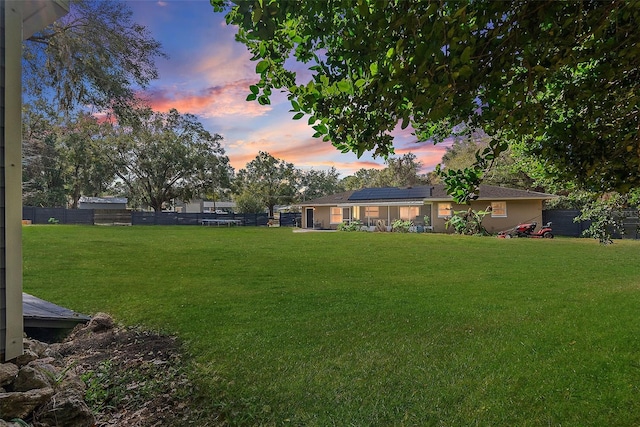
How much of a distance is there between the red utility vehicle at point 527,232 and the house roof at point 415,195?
197 cm

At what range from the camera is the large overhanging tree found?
1857mm

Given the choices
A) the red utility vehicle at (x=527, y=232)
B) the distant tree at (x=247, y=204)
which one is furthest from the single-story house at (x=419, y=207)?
the distant tree at (x=247, y=204)

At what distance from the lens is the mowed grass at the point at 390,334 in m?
2.67

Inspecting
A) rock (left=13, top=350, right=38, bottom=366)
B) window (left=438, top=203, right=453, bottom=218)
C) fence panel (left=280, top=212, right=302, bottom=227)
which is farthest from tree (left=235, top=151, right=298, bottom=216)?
rock (left=13, top=350, right=38, bottom=366)

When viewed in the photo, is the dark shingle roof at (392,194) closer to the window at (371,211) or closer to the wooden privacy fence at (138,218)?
the window at (371,211)

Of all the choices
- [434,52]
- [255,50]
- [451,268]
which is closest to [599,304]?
[451,268]

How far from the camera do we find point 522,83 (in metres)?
2.13

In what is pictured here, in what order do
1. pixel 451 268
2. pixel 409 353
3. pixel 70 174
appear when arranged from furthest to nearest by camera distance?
pixel 70 174 → pixel 451 268 → pixel 409 353

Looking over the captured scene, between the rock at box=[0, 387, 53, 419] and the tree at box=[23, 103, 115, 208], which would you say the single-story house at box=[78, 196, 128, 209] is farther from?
the rock at box=[0, 387, 53, 419]

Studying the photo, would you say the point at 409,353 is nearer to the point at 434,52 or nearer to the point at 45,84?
the point at 434,52

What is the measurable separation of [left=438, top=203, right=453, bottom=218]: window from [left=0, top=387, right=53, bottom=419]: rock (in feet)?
73.0

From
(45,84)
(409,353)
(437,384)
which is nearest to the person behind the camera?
(437,384)

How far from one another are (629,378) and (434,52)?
3.35 meters

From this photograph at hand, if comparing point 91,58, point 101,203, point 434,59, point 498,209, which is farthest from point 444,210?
point 101,203
